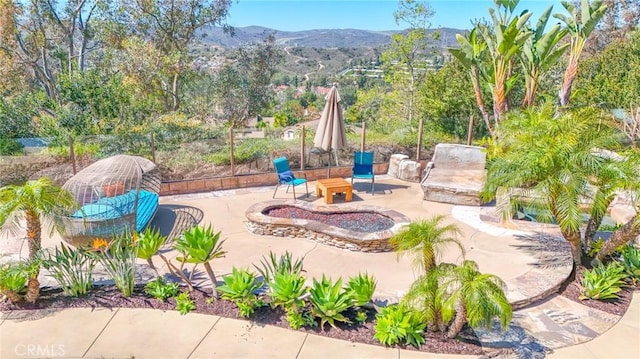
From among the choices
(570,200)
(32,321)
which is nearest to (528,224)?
(570,200)

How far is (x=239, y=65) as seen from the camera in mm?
20484

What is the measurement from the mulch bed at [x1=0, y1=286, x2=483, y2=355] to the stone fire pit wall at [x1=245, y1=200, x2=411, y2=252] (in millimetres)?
1691

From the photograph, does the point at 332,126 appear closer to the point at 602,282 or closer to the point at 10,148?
the point at 602,282

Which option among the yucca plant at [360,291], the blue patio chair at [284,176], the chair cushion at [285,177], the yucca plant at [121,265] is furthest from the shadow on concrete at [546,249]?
the yucca plant at [121,265]

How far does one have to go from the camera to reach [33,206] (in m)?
4.96

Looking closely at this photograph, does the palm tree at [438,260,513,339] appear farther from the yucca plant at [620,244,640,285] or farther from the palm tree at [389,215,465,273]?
the yucca plant at [620,244,640,285]

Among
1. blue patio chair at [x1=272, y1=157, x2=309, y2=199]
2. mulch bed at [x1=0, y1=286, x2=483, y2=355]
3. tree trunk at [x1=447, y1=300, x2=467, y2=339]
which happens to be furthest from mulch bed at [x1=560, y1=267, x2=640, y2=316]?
blue patio chair at [x1=272, y1=157, x2=309, y2=199]

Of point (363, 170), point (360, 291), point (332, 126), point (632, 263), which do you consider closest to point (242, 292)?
point (360, 291)

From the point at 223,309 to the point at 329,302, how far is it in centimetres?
148

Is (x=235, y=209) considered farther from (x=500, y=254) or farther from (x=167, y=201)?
(x=500, y=254)

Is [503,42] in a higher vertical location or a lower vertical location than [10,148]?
higher

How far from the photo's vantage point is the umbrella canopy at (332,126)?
380 inches

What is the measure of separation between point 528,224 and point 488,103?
6.40 meters

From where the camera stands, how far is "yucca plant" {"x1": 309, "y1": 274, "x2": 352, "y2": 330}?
486cm
